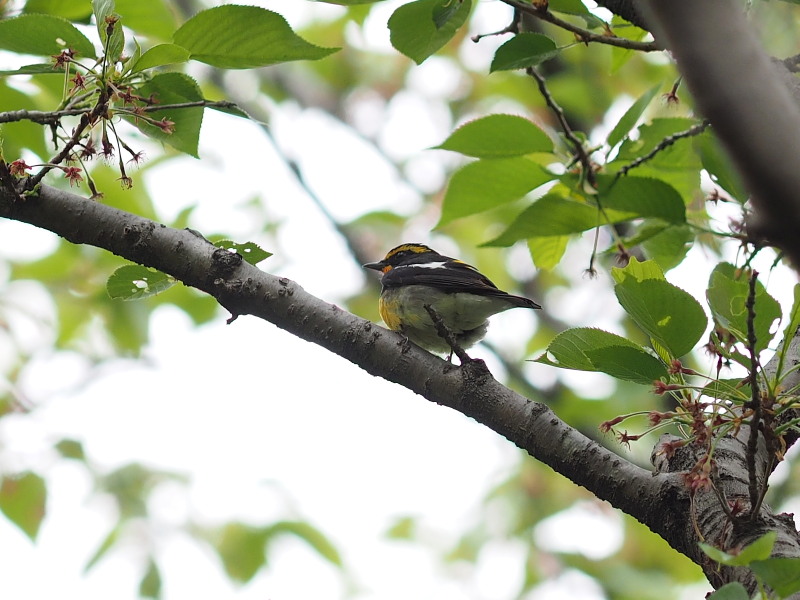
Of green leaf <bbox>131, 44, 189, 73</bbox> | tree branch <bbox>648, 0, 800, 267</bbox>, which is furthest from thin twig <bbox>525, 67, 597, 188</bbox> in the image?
tree branch <bbox>648, 0, 800, 267</bbox>

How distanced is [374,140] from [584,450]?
775cm

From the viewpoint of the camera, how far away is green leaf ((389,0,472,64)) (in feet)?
7.88

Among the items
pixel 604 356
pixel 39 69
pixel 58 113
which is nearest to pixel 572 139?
pixel 604 356

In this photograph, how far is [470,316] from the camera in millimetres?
5004

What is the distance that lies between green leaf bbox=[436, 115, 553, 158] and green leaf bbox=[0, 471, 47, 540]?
3488 millimetres

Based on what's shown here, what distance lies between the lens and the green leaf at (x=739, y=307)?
2.19 meters

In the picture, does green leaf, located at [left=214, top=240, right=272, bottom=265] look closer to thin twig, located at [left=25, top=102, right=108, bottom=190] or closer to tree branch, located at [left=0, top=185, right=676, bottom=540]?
tree branch, located at [left=0, top=185, right=676, bottom=540]

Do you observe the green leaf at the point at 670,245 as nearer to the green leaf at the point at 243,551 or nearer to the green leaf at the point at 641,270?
the green leaf at the point at 641,270

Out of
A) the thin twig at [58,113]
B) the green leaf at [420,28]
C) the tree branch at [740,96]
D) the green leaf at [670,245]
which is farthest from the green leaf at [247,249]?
the tree branch at [740,96]

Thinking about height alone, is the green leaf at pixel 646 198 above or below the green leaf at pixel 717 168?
below

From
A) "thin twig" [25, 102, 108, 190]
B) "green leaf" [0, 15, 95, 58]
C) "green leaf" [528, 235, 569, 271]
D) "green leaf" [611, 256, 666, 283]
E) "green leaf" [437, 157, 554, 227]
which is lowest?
"thin twig" [25, 102, 108, 190]

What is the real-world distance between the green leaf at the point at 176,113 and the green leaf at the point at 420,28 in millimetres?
648

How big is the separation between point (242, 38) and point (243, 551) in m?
4.73

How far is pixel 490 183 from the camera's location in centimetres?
271
